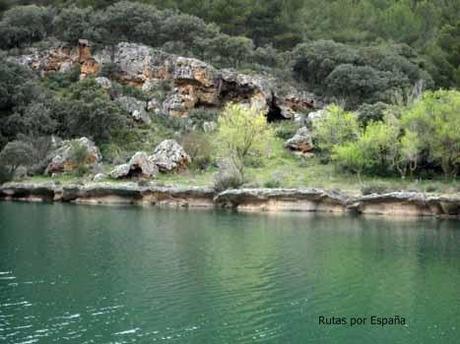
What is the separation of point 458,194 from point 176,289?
39.3 metres

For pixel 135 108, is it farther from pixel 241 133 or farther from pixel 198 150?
pixel 241 133

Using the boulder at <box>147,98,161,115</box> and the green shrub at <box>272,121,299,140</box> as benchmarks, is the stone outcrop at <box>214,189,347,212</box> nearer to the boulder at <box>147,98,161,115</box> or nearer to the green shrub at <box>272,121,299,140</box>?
the green shrub at <box>272,121,299,140</box>

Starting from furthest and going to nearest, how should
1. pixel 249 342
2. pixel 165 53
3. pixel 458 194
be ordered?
1. pixel 165 53
2. pixel 458 194
3. pixel 249 342

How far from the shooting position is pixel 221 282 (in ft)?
90.5

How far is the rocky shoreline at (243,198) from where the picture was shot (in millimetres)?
57844

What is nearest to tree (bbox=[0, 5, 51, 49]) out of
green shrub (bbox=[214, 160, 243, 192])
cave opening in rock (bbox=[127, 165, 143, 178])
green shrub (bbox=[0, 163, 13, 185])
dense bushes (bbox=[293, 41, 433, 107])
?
green shrub (bbox=[0, 163, 13, 185])

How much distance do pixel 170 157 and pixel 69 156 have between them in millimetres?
12714

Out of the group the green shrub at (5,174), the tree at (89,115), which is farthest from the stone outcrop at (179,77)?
the green shrub at (5,174)

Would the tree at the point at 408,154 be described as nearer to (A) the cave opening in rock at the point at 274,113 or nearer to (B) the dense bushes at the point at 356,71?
(B) the dense bushes at the point at 356,71

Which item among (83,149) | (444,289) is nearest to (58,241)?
(444,289)

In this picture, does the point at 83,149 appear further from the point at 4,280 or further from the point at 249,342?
the point at 249,342

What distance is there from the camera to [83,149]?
7612 cm

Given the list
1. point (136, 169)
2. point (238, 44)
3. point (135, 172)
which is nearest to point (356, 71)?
point (238, 44)

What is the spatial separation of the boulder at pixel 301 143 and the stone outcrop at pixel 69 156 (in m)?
26.1
